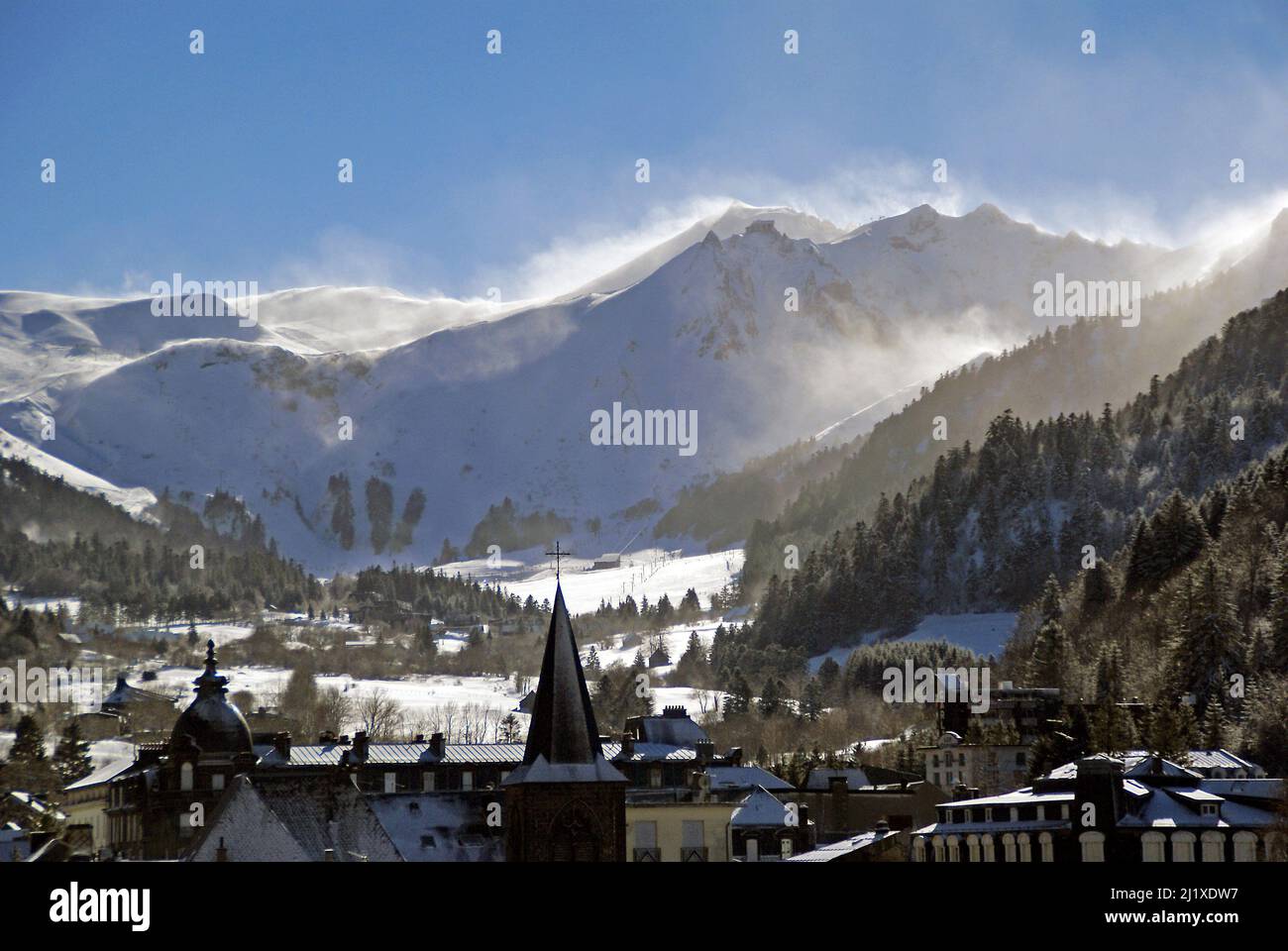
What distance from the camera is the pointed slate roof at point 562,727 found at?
3450 inches

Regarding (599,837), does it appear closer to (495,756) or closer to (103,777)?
(495,756)

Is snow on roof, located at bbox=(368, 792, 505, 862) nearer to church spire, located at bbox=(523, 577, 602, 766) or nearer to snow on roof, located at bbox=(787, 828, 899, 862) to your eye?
church spire, located at bbox=(523, 577, 602, 766)

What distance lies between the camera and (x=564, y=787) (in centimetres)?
8731

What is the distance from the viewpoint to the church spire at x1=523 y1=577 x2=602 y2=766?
88000 millimetres

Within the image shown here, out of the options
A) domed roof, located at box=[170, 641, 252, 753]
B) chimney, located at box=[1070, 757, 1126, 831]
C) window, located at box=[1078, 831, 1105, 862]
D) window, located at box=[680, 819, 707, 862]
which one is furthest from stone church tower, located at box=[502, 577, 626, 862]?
domed roof, located at box=[170, 641, 252, 753]

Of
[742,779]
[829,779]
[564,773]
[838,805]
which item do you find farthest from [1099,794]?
[829,779]

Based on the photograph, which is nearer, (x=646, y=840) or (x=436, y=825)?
(x=436, y=825)

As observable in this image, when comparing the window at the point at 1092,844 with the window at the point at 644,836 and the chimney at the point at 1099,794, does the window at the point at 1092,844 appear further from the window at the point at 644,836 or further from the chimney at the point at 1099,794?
the window at the point at 644,836

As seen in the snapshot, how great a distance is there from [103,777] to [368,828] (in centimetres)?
9456

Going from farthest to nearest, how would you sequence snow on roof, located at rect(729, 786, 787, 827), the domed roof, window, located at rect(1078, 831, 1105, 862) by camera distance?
1. snow on roof, located at rect(729, 786, 787, 827)
2. the domed roof
3. window, located at rect(1078, 831, 1105, 862)

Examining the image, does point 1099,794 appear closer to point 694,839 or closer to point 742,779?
point 694,839

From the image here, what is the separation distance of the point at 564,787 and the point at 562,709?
3.59 meters
